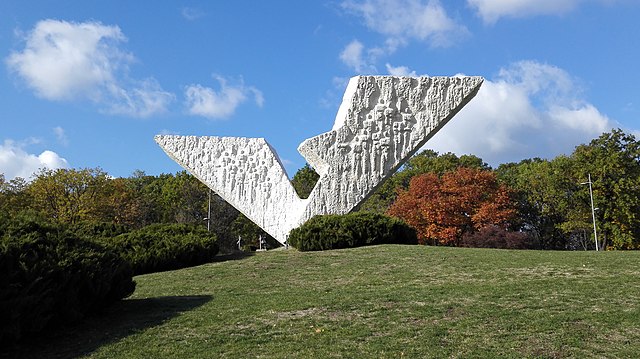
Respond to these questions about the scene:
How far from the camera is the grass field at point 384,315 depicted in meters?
6.07

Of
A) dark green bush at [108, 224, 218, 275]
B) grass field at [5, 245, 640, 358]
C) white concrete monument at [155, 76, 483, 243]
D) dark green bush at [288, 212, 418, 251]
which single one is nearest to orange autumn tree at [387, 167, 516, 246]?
white concrete monument at [155, 76, 483, 243]

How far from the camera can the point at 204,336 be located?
22.3ft

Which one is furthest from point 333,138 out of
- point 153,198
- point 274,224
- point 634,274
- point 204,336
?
point 153,198

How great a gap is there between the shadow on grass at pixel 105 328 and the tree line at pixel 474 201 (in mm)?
22365

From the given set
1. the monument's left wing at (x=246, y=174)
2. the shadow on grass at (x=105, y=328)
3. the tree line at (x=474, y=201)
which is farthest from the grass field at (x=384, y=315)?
the tree line at (x=474, y=201)

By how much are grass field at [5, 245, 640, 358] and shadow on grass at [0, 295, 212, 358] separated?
0.02 m

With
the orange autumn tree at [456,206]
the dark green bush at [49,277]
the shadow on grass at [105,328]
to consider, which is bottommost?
the shadow on grass at [105,328]

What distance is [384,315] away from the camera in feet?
23.8

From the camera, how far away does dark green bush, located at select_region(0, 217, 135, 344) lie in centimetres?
646

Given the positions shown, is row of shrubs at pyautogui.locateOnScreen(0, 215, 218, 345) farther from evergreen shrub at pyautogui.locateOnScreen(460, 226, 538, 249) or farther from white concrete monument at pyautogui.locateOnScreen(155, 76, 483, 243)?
evergreen shrub at pyautogui.locateOnScreen(460, 226, 538, 249)

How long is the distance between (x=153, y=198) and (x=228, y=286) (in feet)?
100

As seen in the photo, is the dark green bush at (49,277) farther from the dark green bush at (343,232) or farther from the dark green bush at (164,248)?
the dark green bush at (343,232)

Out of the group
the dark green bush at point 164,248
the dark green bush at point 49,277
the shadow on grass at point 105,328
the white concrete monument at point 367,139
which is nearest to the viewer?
the dark green bush at point 49,277

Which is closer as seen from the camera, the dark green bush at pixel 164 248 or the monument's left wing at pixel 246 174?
the dark green bush at pixel 164 248
